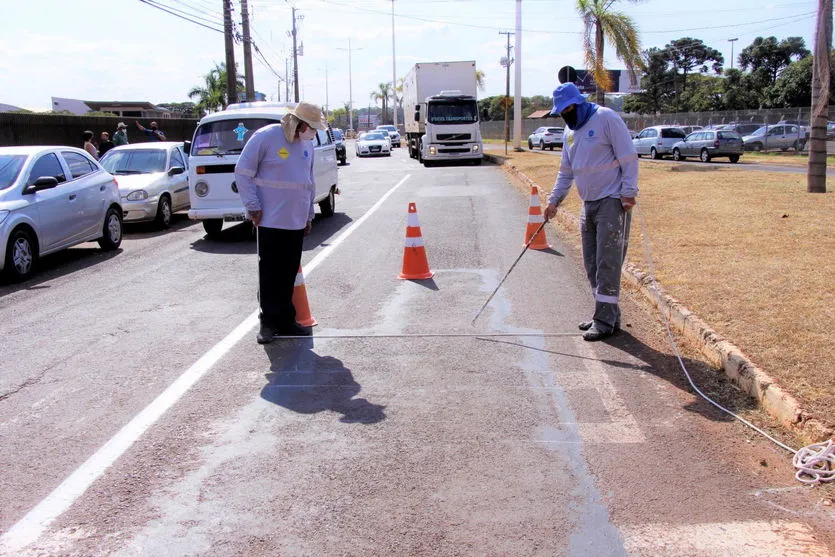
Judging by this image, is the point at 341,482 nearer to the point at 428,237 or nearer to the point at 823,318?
the point at 823,318

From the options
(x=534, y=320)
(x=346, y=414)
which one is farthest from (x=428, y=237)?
(x=346, y=414)

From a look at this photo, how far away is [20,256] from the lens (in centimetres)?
980

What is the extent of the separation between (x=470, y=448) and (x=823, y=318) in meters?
3.69

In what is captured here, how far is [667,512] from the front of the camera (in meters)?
3.75

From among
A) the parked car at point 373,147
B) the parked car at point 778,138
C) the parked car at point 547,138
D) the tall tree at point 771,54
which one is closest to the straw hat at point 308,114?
the parked car at point 778,138

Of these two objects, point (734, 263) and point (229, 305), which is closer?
point (229, 305)

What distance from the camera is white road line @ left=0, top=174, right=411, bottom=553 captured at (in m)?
3.59

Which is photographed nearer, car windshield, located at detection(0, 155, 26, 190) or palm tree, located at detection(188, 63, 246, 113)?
car windshield, located at detection(0, 155, 26, 190)

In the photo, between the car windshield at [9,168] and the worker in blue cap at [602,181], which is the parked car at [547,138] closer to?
the car windshield at [9,168]

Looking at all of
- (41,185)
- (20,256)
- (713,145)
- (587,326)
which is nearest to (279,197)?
(587,326)

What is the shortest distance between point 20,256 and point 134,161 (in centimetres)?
613

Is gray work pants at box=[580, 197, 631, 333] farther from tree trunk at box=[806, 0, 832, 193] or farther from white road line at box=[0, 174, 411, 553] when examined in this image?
tree trunk at box=[806, 0, 832, 193]

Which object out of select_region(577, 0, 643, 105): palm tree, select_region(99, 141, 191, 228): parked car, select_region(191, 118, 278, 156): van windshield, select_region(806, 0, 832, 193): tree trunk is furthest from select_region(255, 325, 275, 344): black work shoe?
select_region(577, 0, 643, 105): palm tree

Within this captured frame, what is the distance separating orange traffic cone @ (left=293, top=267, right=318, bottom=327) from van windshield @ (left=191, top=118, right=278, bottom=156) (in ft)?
20.5
